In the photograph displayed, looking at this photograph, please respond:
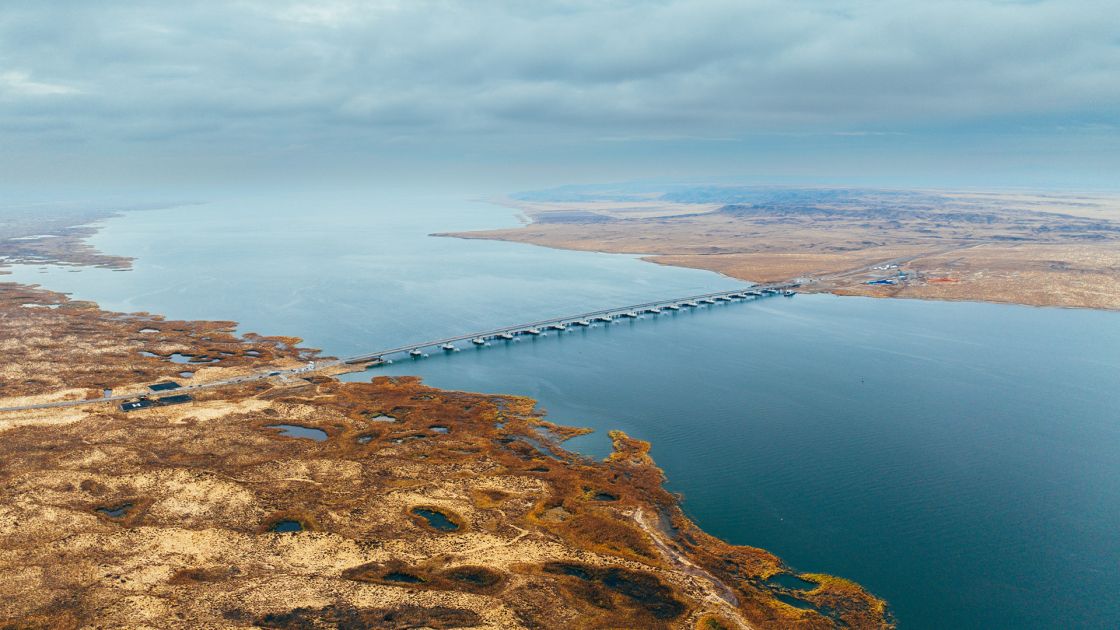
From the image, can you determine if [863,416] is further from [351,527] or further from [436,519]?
[351,527]

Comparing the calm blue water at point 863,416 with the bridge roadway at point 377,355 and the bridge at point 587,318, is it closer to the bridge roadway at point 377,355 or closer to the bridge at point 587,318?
the bridge at point 587,318

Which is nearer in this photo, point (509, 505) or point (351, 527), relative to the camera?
point (351, 527)

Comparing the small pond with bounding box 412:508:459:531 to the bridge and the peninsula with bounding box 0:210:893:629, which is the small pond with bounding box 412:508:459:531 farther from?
the bridge

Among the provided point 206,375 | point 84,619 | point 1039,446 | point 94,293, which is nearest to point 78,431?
point 206,375

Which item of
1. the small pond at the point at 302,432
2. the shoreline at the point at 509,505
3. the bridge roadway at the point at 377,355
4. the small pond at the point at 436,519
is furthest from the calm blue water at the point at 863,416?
the small pond at the point at 302,432

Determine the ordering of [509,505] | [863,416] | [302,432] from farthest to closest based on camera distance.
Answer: [863,416], [302,432], [509,505]

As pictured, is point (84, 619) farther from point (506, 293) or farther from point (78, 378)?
point (506, 293)

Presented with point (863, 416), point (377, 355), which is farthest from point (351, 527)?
point (863, 416)

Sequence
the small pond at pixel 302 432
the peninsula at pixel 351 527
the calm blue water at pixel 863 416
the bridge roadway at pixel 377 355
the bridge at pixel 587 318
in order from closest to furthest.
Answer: the peninsula at pixel 351 527
the calm blue water at pixel 863 416
the small pond at pixel 302 432
the bridge roadway at pixel 377 355
the bridge at pixel 587 318
